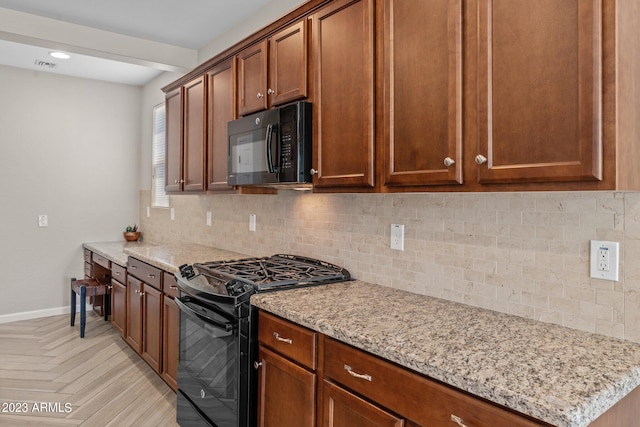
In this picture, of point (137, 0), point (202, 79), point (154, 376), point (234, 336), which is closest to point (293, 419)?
point (234, 336)

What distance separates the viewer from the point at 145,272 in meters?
3.17

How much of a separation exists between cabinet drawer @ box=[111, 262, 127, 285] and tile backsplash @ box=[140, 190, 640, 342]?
172 cm

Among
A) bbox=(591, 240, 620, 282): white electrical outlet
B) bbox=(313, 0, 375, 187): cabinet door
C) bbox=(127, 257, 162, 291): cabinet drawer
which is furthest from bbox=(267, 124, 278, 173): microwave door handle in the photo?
bbox=(591, 240, 620, 282): white electrical outlet

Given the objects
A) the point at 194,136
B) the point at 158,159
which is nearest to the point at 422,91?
the point at 194,136

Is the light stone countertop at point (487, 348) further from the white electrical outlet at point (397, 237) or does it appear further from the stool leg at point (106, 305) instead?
the stool leg at point (106, 305)

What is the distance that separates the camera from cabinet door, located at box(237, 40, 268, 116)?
8.07 ft

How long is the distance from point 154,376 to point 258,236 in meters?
1.35

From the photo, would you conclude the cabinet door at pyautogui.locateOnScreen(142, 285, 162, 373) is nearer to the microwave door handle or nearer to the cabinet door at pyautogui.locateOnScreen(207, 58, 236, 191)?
the cabinet door at pyautogui.locateOnScreen(207, 58, 236, 191)

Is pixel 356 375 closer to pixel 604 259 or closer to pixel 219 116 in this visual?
pixel 604 259

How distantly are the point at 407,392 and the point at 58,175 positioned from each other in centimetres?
486

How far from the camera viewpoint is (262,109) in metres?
2.49

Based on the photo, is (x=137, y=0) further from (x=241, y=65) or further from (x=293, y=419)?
(x=293, y=419)

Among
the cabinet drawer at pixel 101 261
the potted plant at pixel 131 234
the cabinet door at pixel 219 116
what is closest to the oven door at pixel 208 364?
the cabinet door at pixel 219 116

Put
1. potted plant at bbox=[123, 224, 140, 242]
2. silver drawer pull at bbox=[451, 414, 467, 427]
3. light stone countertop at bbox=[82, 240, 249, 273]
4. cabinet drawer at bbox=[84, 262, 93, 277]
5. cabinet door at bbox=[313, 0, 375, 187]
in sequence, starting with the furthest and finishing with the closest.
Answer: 1. potted plant at bbox=[123, 224, 140, 242]
2. cabinet drawer at bbox=[84, 262, 93, 277]
3. light stone countertop at bbox=[82, 240, 249, 273]
4. cabinet door at bbox=[313, 0, 375, 187]
5. silver drawer pull at bbox=[451, 414, 467, 427]
